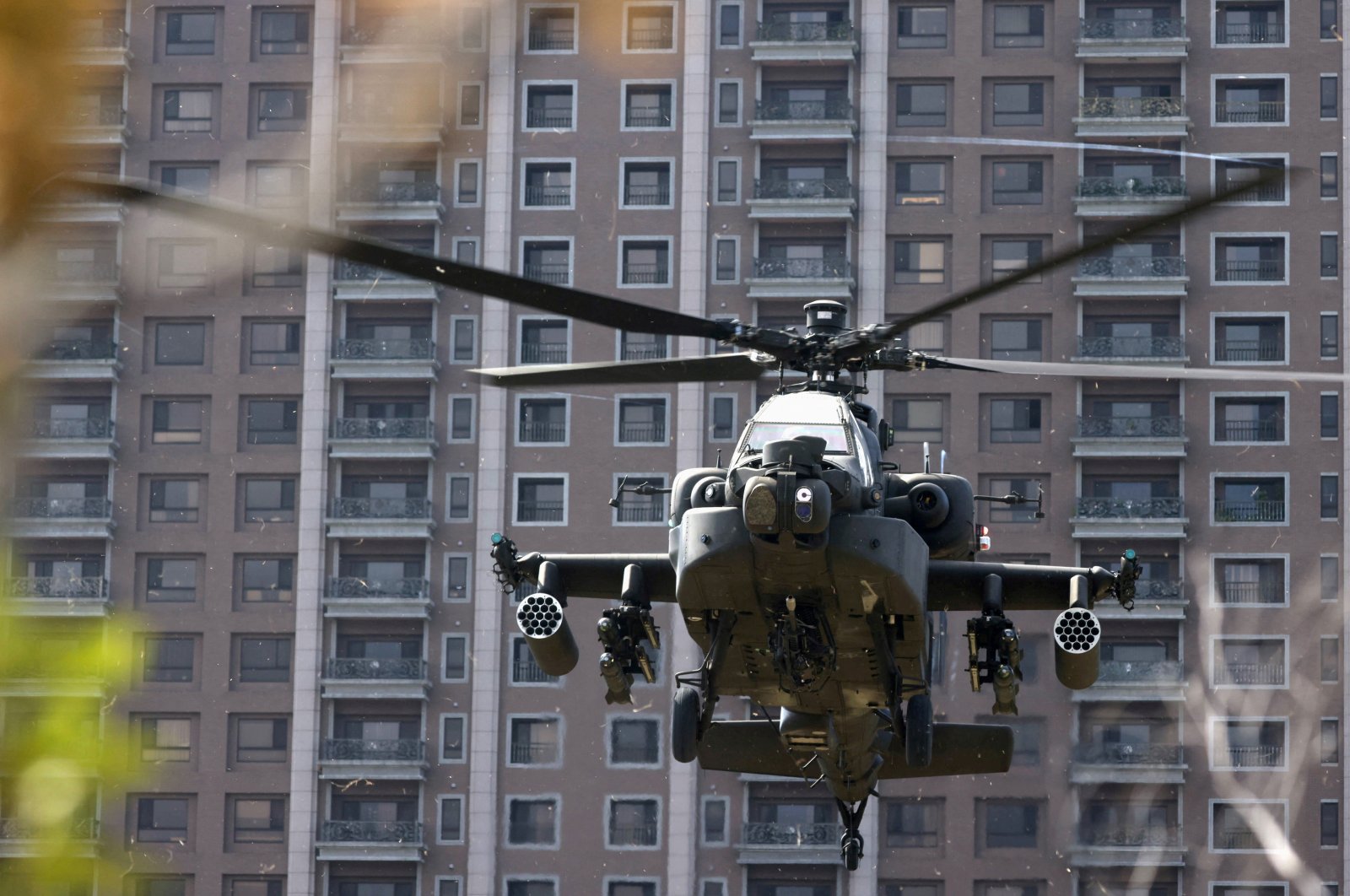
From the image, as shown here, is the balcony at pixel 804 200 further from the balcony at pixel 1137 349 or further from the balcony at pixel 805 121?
the balcony at pixel 1137 349

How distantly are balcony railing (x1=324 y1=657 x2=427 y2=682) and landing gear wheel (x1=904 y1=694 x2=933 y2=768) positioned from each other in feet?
152

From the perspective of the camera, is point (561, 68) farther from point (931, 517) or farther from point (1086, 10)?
point (931, 517)

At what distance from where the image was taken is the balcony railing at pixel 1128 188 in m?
67.3

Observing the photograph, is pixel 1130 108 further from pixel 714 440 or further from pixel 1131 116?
pixel 714 440

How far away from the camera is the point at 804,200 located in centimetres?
6762

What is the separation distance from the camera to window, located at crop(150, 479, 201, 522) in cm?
6844

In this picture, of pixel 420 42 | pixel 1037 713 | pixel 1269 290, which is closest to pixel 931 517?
pixel 420 42

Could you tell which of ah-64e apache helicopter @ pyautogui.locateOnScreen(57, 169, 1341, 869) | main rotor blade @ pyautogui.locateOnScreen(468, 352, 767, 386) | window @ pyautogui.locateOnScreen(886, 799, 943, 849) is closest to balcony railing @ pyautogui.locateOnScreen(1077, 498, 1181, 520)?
window @ pyautogui.locateOnScreen(886, 799, 943, 849)

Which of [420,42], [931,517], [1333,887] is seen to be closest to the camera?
[420,42]

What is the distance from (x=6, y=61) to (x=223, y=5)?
6991 centimetres

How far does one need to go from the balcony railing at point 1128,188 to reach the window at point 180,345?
3018 cm

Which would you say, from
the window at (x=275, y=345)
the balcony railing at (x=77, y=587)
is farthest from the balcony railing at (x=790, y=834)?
the balcony railing at (x=77, y=587)

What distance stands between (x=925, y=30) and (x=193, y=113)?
2484cm

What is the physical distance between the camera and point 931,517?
73.6 ft
